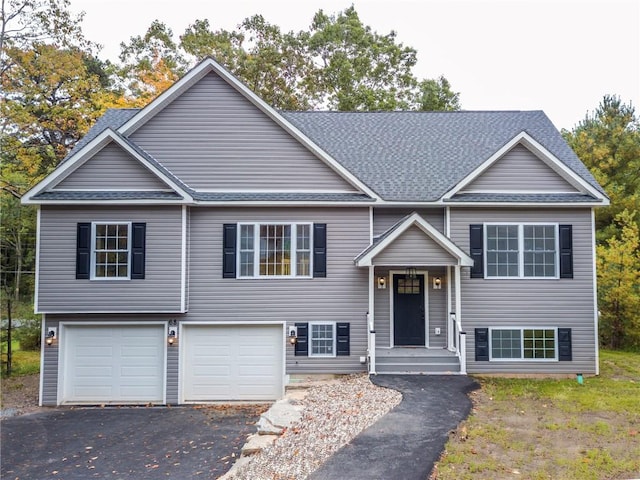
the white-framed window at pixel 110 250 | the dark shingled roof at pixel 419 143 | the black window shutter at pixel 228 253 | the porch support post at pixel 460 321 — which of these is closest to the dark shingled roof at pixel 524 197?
the dark shingled roof at pixel 419 143

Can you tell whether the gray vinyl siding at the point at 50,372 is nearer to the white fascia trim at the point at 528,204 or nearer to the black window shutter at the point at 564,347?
the white fascia trim at the point at 528,204

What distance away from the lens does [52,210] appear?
10.4m

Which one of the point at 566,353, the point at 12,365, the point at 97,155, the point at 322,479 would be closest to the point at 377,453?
the point at 322,479

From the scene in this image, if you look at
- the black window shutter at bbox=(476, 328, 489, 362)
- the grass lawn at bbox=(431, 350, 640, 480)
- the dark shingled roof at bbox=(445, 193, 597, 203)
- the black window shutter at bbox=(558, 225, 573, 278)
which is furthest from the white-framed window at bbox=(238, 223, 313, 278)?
the black window shutter at bbox=(558, 225, 573, 278)

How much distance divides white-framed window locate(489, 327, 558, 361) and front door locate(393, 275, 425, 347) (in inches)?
73.3

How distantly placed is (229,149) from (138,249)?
3.52 m

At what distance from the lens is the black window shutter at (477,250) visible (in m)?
11.0

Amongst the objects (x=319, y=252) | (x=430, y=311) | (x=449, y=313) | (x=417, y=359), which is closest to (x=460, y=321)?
(x=449, y=313)

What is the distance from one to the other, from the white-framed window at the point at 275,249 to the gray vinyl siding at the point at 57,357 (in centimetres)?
233

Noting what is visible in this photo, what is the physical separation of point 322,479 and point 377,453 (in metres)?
1.01

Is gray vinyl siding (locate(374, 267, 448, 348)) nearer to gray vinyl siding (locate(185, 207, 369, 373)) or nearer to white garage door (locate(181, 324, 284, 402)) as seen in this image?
gray vinyl siding (locate(185, 207, 369, 373))

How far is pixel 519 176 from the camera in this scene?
11219 mm

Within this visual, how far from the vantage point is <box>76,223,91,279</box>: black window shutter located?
33.8ft

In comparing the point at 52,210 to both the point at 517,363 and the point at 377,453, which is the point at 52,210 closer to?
the point at 377,453
